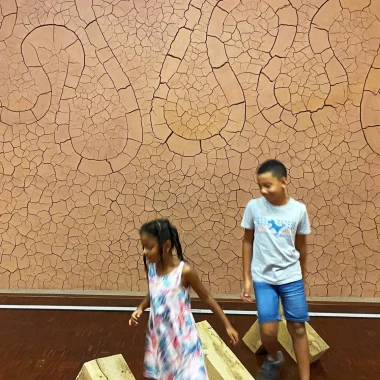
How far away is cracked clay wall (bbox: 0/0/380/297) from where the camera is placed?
2.69 metres

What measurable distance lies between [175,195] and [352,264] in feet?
4.19

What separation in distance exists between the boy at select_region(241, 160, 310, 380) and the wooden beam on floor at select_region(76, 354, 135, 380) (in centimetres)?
63

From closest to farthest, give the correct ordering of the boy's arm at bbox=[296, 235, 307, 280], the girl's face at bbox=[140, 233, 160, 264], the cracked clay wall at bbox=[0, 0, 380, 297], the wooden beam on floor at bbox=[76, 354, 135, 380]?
1. the girl's face at bbox=[140, 233, 160, 264]
2. the wooden beam on floor at bbox=[76, 354, 135, 380]
3. the boy's arm at bbox=[296, 235, 307, 280]
4. the cracked clay wall at bbox=[0, 0, 380, 297]

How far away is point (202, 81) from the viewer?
2736mm

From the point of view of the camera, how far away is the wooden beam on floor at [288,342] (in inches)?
82.2

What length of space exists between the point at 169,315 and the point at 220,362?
482 mm

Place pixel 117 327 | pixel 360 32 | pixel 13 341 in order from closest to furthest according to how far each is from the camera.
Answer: pixel 13 341, pixel 117 327, pixel 360 32

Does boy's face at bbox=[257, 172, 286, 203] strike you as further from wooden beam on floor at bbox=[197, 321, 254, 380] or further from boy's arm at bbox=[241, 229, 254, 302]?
wooden beam on floor at bbox=[197, 321, 254, 380]

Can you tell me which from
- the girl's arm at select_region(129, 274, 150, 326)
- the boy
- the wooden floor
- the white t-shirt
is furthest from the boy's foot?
the girl's arm at select_region(129, 274, 150, 326)

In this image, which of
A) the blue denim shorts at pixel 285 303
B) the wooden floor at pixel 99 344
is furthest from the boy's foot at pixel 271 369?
the blue denim shorts at pixel 285 303

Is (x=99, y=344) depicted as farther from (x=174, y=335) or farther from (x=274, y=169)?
(x=274, y=169)

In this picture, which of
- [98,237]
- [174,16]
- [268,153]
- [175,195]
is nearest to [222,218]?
[175,195]

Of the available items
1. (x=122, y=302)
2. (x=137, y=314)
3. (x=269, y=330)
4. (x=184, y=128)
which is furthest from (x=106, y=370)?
(x=184, y=128)

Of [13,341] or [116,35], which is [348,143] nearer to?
[116,35]
